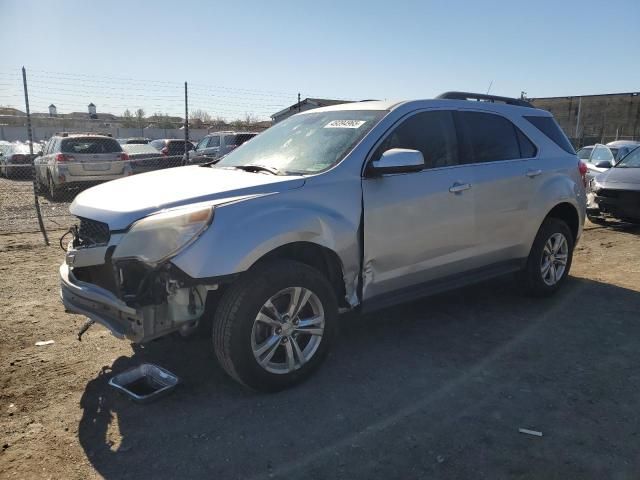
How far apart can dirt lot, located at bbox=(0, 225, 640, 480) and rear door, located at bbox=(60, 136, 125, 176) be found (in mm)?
8718

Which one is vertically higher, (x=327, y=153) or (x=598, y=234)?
(x=327, y=153)

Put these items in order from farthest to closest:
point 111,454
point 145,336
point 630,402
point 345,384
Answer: point 345,384 < point 630,402 < point 145,336 < point 111,454

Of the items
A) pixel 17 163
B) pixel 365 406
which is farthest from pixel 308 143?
pixel 17 163

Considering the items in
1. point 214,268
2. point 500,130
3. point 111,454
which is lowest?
point 111,454

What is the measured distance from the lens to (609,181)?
9711 mm

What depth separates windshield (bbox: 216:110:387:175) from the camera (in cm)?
390

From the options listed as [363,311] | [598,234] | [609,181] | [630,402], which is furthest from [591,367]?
[609,181]

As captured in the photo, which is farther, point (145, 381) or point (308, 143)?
point (308, 143)

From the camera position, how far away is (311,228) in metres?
3.46

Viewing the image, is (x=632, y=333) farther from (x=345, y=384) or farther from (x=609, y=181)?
(x=609, y=181)

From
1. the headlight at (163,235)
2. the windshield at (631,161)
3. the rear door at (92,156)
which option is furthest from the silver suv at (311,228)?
the rear door at (92,156)

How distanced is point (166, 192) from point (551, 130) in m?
4.04

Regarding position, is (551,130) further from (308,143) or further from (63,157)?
(63,157)

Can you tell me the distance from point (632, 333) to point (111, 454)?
4.21m
